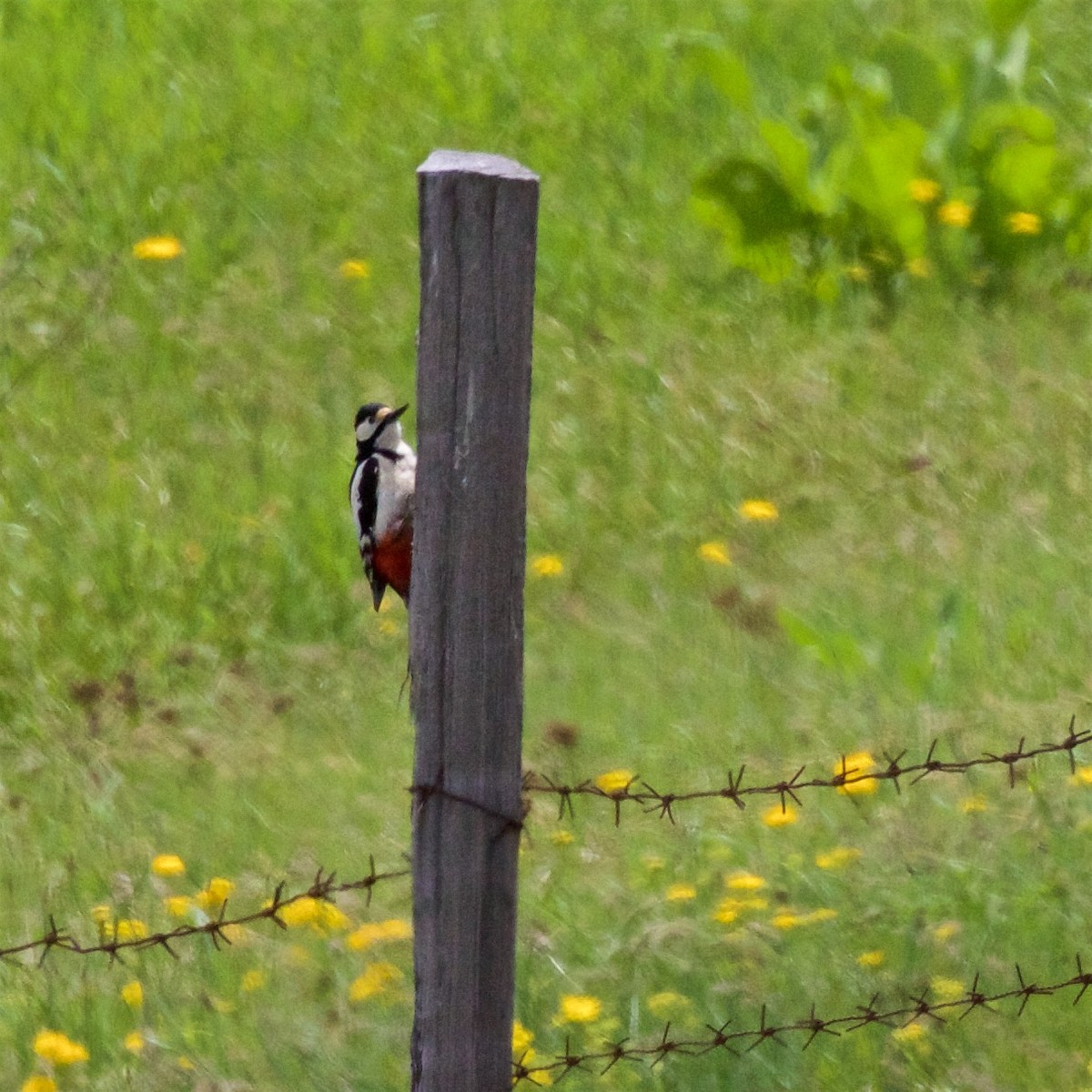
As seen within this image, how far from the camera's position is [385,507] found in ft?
16.4

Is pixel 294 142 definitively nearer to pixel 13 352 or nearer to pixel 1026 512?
pixel 13 352

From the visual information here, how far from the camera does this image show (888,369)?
7035 mm

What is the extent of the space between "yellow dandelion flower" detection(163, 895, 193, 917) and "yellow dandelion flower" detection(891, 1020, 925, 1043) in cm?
147

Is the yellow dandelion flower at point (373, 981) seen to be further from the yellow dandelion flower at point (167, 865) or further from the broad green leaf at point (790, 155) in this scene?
the broad green leaf at point (790, 155)

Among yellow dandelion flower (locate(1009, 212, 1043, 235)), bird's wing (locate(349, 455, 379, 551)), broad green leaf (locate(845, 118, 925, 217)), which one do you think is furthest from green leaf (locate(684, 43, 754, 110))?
bird's wing (locate(349, 455, 379, 551))

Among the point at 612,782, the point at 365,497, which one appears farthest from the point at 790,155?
the point at 612,782

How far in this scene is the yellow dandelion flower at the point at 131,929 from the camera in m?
3.92

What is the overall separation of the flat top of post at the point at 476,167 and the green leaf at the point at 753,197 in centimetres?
518

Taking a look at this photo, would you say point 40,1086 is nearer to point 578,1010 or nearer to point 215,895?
point 215,895

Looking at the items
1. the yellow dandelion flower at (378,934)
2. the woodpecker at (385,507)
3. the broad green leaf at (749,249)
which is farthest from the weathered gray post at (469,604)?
the broad green leaf at (749,249)

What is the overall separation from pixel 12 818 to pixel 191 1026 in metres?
1.19

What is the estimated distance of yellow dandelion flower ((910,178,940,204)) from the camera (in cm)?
746

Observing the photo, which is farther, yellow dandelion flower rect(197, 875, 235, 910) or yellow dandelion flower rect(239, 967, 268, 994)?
yellow dandelion flower rect(197, 875, 235, 910)

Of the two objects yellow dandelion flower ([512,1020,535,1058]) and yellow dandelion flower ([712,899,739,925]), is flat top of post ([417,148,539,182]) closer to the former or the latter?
yellow dandelion flower ([512,1020,535,1058])
